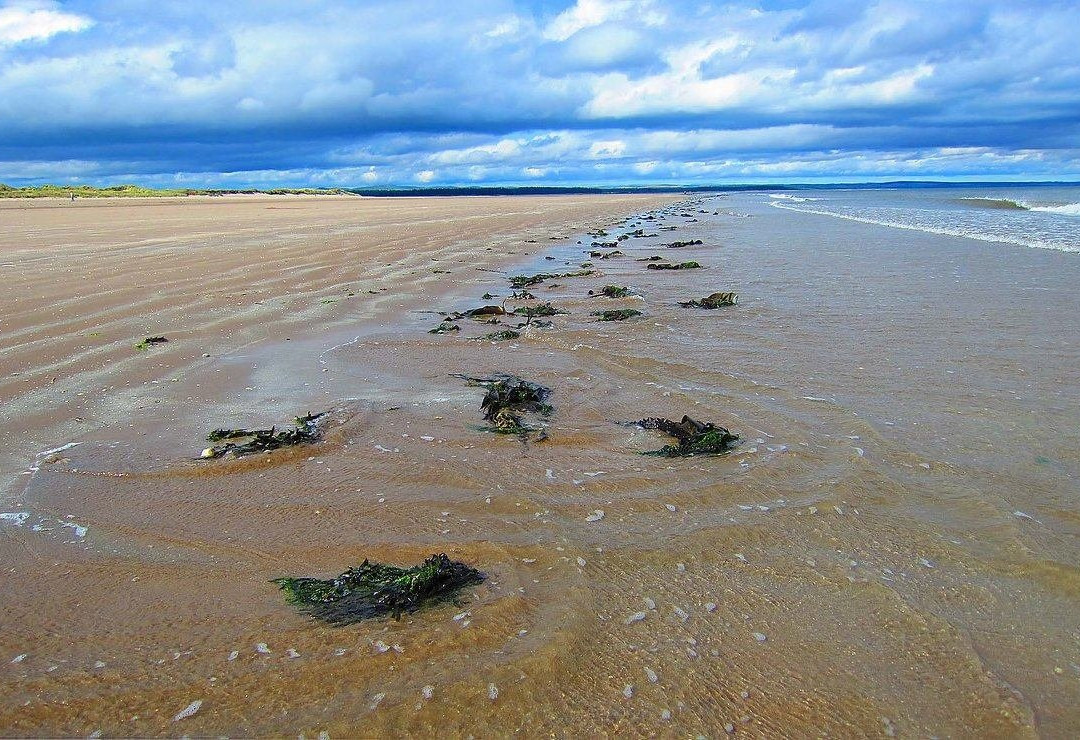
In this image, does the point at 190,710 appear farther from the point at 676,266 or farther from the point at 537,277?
the point at 676,266

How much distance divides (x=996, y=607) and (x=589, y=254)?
16.0 m

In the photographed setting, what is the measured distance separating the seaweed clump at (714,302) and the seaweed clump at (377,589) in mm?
7648

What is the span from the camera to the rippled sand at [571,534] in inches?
105

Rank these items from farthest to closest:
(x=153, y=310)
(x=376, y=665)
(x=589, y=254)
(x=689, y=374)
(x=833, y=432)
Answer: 1. (x=589, y=254)
2. (x=153, y=310)
3. (x=689, y=374)
4. (x=833, y=432)
5. (x=376, y=665)

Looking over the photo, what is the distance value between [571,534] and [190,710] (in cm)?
195

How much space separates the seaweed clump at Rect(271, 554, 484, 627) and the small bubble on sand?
59 centimetres

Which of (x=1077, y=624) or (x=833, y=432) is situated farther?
(x=833, y=432)

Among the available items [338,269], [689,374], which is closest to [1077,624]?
[689,374]

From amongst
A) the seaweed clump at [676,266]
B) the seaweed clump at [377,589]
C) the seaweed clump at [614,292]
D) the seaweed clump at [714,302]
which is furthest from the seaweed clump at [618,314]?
the seaweed clump at [377,589]

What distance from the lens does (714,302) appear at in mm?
10422

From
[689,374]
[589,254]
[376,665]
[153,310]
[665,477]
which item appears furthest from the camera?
[589,254]

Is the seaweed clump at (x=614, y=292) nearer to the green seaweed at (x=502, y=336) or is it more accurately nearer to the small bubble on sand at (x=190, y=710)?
the green seaweed at (x=502, y=336)

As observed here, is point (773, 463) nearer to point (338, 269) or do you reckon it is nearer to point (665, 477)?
point (665, 477)

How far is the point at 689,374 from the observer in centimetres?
688
